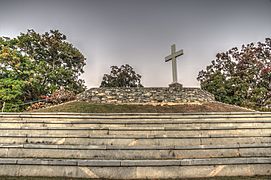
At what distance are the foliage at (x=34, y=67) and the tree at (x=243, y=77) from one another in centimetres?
1377

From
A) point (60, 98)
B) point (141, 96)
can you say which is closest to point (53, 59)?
point (60, 98)

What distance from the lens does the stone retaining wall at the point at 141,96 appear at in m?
15.6

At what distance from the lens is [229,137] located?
16.7 ft

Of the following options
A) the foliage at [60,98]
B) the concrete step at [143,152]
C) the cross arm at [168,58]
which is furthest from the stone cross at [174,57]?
the concrete step at [143,152]

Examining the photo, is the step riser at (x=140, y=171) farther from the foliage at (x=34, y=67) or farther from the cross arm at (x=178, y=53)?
the foliage at (x=34, y=67)

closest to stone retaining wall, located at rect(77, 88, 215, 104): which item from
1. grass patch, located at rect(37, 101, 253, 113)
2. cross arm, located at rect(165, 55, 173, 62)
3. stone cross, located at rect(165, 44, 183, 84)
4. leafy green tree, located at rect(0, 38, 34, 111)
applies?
grass patch, located at rect(37, 101, 253, 113)

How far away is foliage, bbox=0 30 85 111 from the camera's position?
18.1m

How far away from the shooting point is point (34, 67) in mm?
20188

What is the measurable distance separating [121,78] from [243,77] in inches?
590

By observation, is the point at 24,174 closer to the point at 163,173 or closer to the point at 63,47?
the point at 163,173

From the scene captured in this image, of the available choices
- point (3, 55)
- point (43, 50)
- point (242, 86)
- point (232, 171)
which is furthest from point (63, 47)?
point (232, 171)

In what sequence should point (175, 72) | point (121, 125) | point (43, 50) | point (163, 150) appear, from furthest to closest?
point (43, 50) → point (175, 72) → point (121, 125) → point (163, 150)

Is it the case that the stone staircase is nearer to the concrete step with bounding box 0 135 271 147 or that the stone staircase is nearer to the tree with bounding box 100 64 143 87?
the concrete step with bounding box 0 135 271 147

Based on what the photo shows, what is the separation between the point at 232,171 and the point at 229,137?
54.1 inches
